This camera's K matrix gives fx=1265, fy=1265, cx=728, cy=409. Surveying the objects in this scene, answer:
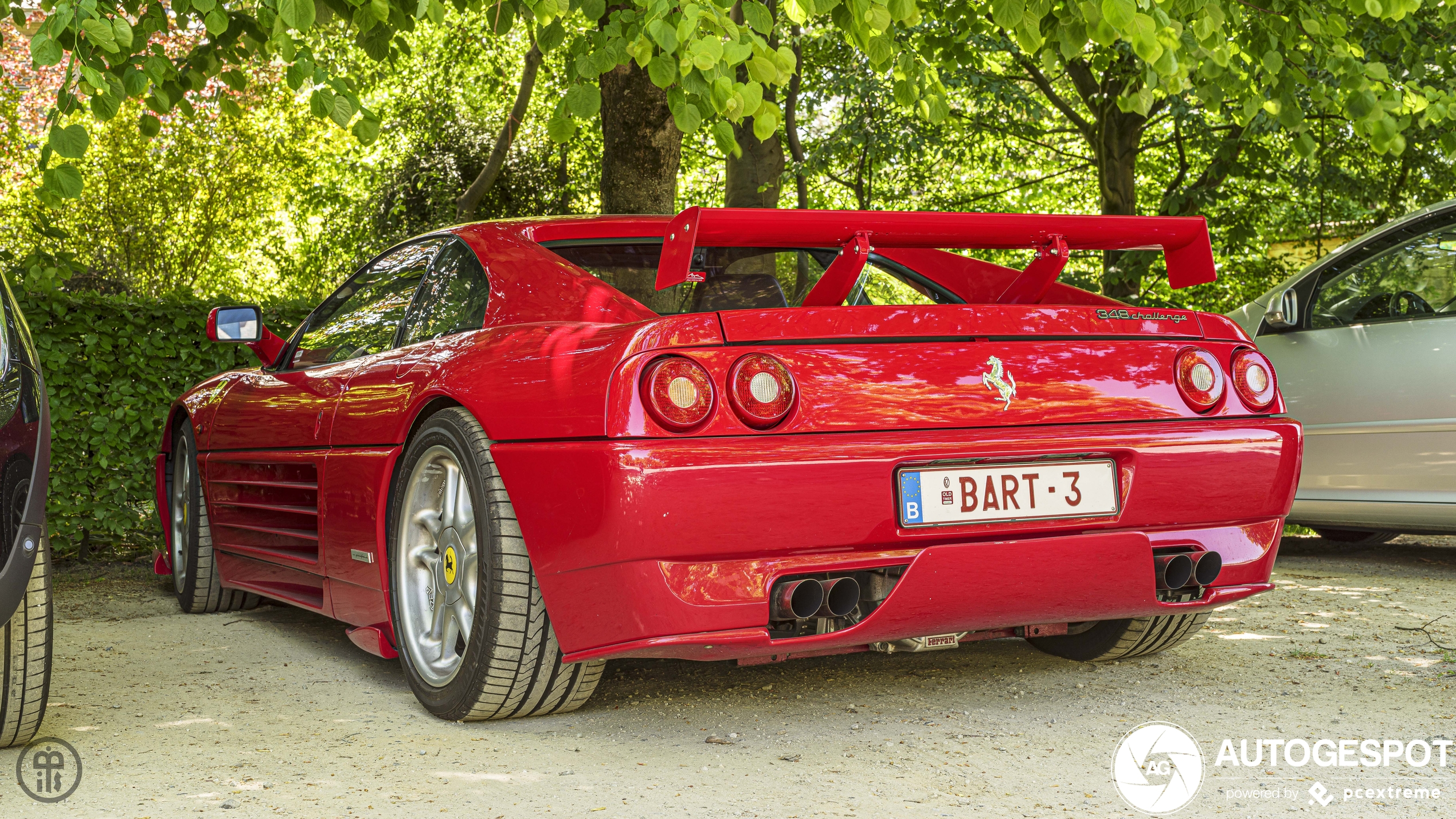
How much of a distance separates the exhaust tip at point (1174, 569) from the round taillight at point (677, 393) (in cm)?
117

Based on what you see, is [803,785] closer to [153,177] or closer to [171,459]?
[171,459]

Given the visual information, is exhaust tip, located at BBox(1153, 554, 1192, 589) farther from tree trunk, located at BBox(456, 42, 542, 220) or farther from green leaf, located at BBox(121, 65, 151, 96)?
tree trunk, located at BBox(456, 42, 542, 220)

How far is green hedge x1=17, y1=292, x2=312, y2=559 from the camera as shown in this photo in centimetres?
596

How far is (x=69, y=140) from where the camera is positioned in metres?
4.26

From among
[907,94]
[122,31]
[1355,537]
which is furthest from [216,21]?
[1355,537]

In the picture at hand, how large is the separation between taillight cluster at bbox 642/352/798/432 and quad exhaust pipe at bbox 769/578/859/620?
34 cm

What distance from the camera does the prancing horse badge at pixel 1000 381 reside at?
9.27ft

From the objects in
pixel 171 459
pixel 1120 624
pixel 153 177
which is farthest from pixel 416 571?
pixel 153 177

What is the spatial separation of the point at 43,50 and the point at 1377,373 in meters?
5.23

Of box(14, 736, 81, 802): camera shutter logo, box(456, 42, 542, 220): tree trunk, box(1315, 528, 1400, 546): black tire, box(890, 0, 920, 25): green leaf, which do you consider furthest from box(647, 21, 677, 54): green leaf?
box(456, 42, 542, 220): tree trunk

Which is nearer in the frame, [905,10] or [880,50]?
[905,10]

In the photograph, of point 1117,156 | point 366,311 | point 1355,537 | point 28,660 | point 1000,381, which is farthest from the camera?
point 1117,156

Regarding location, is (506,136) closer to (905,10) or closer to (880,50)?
(880,50)

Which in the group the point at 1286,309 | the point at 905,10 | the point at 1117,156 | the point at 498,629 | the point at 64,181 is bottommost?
the point at 498,629
